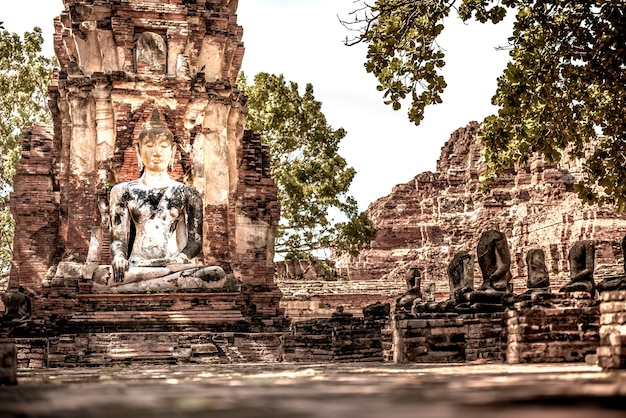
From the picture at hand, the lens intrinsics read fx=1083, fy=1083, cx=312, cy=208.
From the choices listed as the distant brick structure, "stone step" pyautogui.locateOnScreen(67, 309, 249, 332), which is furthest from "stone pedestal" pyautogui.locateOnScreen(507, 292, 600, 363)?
the distant brick structure

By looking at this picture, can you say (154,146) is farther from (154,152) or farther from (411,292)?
(411,292)

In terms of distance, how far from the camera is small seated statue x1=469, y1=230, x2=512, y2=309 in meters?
13.6

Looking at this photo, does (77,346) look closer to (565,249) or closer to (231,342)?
(231,342)

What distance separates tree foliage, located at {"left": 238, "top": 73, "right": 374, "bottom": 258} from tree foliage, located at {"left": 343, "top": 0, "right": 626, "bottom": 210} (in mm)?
20672

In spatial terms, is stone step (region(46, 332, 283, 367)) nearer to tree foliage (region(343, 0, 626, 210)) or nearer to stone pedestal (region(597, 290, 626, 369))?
tree foliage (region(343, 0, 626, 210))

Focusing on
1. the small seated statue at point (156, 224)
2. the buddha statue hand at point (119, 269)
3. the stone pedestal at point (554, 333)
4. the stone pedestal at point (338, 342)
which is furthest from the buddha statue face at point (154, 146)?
the stone pedestal at point (554, 333)

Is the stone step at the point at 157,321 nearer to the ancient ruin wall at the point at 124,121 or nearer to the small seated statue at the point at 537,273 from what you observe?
the ancient ruin wall at the point at 124,121

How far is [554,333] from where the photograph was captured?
9938mm

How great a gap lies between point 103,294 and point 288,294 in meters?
17.7

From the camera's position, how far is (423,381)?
6254mm

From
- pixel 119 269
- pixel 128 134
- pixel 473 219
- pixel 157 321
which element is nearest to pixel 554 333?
pixel 157 321

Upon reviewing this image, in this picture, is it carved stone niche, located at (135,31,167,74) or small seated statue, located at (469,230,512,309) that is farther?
carved stone niche, located at (135,31,167,74)

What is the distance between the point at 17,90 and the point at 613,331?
32014mm

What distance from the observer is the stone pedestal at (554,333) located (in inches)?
387
